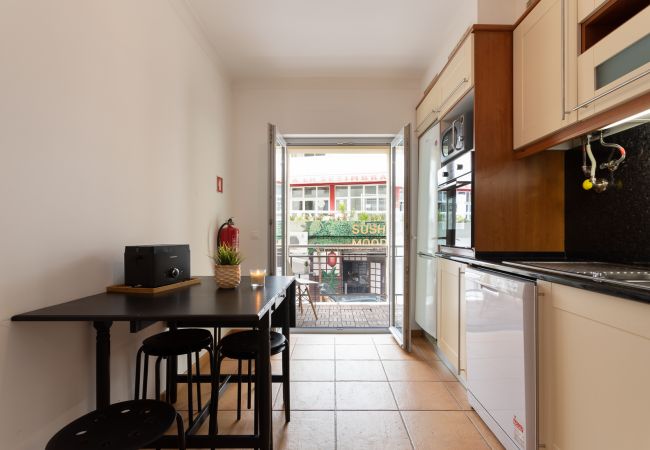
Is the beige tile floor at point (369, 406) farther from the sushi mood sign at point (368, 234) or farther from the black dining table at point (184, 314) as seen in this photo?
the sushi mood sign at point (368, 234)

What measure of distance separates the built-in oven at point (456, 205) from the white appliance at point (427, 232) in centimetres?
19

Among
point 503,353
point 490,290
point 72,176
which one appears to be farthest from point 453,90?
point 72,176

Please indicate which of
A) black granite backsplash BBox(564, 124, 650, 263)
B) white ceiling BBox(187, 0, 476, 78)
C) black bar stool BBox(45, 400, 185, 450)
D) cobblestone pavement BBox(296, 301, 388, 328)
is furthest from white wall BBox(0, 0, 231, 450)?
black granite backsplash BBox(564, 124, 650, 263)

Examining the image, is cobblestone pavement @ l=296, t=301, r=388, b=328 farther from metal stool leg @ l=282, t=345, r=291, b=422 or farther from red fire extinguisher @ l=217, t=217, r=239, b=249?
metal stool leg @ l=282, t=345, r=291, b=422

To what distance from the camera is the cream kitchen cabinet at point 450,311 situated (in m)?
2.42

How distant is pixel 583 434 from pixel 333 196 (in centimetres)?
506

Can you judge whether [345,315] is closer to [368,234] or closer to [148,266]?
[368,234]

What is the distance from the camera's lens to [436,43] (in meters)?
3.08

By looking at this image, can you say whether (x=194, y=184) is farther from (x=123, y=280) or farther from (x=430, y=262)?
(x=430, y=262)

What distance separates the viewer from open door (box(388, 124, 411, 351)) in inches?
128

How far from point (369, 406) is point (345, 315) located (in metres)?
2.30

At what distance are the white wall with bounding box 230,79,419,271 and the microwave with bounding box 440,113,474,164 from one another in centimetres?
113

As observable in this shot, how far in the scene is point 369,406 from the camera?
2.25m

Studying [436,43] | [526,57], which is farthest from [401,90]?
[526,57]
